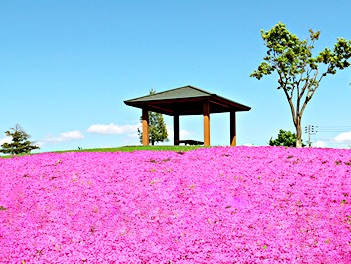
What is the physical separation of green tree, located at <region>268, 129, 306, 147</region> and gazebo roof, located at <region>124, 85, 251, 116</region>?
662 cm

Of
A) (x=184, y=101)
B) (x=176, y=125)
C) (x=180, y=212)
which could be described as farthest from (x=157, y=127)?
(x=180, y=212)

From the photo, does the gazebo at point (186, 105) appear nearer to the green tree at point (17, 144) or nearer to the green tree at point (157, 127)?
the green tree at point (157, 127)

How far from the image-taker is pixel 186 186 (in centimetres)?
907

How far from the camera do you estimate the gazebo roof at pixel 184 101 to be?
70.1ft

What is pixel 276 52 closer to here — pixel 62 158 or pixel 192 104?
pixel 192 104

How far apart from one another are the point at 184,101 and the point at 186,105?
493cm

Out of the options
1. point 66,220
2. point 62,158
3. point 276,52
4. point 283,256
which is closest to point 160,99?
point 62,158

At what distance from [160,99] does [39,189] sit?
13.7 m

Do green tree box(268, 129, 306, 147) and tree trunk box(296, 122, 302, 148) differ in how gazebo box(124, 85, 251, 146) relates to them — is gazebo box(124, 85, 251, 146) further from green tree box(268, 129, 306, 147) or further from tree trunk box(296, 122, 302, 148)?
green tree box(268, 129, 306, 147)

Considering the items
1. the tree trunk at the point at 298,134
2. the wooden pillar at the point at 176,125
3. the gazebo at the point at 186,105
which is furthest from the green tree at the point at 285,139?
the wooden pillar at the point at 176,125

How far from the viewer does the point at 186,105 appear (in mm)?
26594

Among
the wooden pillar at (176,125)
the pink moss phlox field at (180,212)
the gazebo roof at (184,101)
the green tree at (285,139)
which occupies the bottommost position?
the pink moss phlox field at (180,212)

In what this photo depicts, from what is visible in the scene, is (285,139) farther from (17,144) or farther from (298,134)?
(17,144)

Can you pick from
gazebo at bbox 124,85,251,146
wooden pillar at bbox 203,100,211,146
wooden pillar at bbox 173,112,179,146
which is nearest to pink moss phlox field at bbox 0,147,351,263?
wooden pillar at bbox 203,100,211,146
